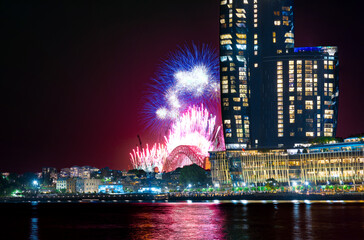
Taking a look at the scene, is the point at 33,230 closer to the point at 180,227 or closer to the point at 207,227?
the point at 180,227

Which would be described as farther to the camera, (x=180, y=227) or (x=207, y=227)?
(x=180, y=227)

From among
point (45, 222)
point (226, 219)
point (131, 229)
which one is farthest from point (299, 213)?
point (45, 222)

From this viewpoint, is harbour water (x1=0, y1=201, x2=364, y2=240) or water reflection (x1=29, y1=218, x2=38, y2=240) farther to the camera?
water reflection (x1=29, y1=218, x2=38, y2=240)

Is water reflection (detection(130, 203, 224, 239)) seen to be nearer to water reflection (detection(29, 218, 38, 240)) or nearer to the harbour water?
the harbour water

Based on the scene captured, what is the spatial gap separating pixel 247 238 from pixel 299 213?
4774cm

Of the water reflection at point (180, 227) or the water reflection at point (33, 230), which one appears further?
the water reflection at point (33, 230)

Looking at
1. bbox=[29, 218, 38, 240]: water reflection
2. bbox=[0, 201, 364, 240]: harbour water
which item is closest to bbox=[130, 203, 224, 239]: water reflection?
bbox=[0, 201, 364, 240]: harbour water

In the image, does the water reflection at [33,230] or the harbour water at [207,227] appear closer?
the harbour water at [207,227]

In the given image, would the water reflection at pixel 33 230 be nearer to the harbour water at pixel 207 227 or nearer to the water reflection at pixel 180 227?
the harbour water at pixel 207 227

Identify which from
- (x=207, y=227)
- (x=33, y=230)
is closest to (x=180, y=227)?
(x=207, y=227)

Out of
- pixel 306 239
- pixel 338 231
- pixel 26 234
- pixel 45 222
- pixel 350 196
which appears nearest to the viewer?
pixel 306 239

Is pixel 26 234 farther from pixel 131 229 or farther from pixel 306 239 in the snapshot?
pixel 306 239

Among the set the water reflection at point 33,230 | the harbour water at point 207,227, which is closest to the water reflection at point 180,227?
the harbour water at point 207,227

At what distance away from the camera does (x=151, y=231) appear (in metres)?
111
